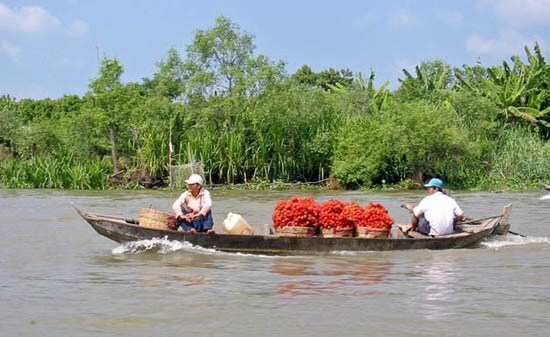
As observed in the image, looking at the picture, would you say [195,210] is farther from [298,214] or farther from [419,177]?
[419,177]

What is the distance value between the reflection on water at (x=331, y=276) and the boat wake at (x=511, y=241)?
2368 mm

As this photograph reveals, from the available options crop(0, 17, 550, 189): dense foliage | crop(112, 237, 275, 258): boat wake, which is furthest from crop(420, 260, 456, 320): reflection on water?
crop(0, 17, 550, 189): dense foliage

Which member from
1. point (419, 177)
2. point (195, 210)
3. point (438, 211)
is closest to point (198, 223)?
point (195, 210)

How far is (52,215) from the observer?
18.5 meters

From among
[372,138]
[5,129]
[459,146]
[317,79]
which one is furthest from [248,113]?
[317,79]

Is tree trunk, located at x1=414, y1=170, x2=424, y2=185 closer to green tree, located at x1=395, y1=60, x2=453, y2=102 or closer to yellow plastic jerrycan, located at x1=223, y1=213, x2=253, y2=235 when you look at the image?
green tree, located at x1=395, y1=60, x2=453, y2=102

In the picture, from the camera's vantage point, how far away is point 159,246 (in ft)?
36.8

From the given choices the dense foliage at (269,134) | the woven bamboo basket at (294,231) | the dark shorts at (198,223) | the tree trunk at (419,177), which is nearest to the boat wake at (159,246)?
the dark shorts at (198,223)

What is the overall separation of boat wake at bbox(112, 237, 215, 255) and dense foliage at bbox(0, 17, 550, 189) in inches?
584

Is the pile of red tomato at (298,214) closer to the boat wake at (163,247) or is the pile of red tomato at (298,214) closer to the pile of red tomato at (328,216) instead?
the pile of red tomato at (328,216)

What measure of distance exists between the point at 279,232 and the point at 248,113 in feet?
57.2

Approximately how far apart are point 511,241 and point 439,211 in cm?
191

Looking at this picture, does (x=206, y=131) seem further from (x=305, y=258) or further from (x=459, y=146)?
(x=305, y=258)

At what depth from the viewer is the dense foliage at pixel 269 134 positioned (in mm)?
26812
